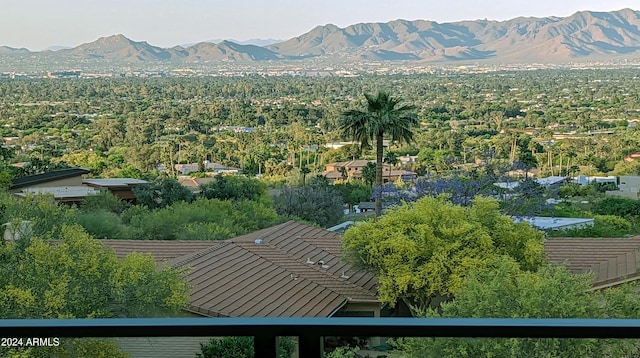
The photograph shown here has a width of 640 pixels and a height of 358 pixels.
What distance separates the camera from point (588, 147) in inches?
1812

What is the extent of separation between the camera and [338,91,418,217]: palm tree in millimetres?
22688

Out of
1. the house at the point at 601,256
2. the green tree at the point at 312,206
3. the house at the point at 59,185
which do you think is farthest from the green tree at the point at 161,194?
the house at the point at 601,256

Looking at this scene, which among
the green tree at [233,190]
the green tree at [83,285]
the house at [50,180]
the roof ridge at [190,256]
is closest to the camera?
the green tree at [83,285]

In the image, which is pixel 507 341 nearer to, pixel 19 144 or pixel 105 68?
pixel 19 144

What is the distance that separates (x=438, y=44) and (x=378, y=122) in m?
116

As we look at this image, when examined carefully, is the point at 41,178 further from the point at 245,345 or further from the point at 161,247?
the point at 245,345

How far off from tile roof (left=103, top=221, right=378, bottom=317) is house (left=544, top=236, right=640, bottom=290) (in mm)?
3503

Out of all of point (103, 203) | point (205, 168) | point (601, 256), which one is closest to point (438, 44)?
point (205, 168)

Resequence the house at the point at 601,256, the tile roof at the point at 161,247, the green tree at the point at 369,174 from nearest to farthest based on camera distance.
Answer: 1. the house at the point at 601,256
2. the tile roof at the point at 161,247
3. the green tree at the point at 369,174

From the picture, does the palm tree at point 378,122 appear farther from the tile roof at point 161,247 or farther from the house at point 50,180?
the house at point 50,180

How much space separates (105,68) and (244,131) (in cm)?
6275

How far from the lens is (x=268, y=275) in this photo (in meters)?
13.3

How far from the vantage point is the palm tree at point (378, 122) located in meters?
22.7

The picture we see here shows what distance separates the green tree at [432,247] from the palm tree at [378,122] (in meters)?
8.16
